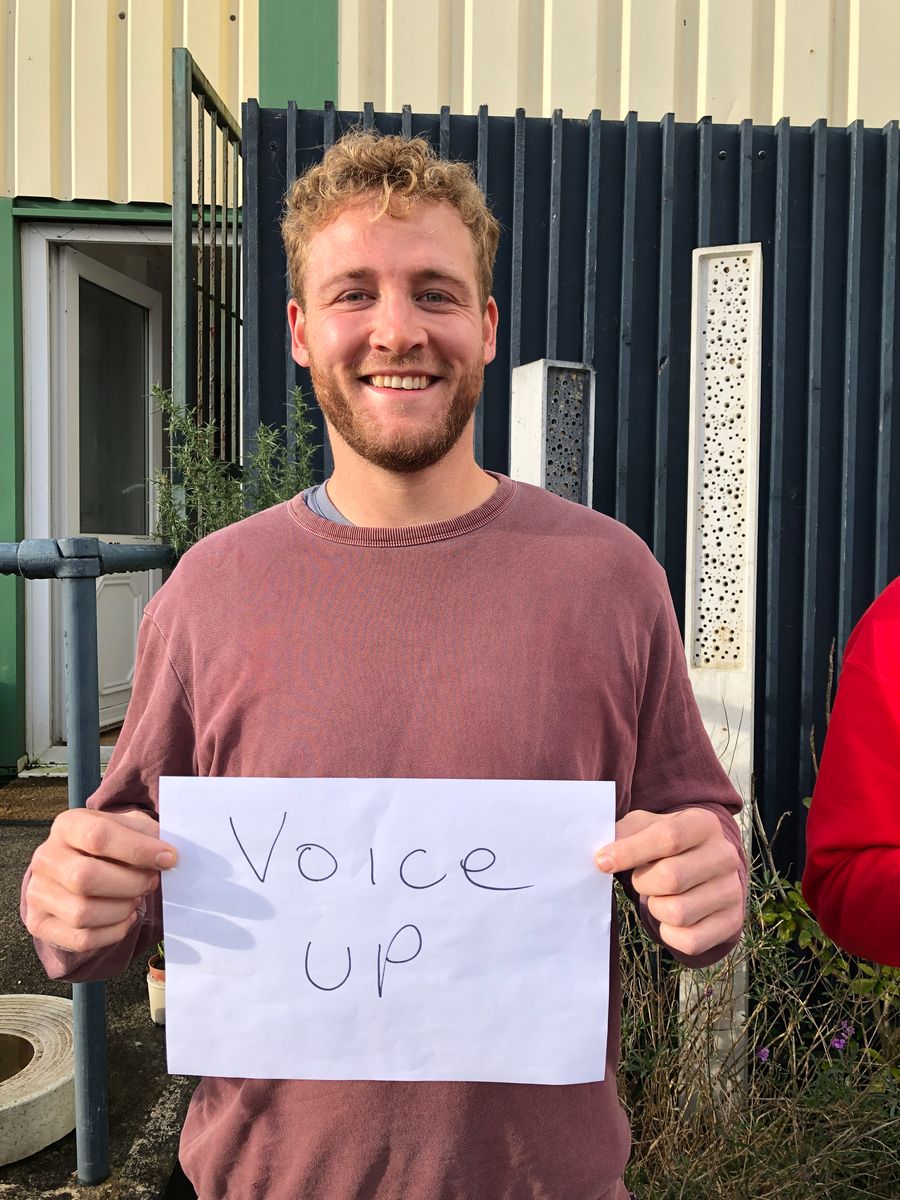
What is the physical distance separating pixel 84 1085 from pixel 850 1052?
2305mm

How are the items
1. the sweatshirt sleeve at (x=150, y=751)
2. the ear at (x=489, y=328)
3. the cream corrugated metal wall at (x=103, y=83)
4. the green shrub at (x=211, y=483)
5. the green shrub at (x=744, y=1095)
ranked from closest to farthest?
the sweatshirt sleeve at (x=150, y=751) → the ear at (x=489, y=328) → the green shrub at (x=744, y=1095) → the green shrub at (x=211, y=483) → the cream corrugated metal wall at (x=103, y=83)

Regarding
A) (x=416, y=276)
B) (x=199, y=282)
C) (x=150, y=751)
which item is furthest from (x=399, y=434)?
(x=199, y=282)

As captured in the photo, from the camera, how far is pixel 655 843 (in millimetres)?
996

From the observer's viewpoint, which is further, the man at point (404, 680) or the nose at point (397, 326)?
the nose at point (397, 326)

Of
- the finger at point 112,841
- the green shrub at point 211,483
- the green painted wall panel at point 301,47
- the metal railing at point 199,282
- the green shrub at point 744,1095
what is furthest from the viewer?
the green painted wall panel at point 301,47

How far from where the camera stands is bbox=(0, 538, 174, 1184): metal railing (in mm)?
1963

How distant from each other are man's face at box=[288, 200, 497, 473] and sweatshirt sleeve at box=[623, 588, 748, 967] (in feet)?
1.37

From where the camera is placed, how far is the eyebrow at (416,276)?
122 cm

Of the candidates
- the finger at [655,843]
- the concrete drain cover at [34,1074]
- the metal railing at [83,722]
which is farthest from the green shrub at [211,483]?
the finger at [655,843]

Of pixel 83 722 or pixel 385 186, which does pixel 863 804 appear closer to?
pixel 385 186

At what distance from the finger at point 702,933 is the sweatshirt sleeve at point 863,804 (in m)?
0.42

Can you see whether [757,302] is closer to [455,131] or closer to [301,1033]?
[455,131]

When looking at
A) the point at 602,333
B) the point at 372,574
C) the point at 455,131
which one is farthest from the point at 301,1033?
the point at 455,131

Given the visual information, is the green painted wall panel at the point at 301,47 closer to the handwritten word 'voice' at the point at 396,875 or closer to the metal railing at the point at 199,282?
the metal railing at the point at 199,282
